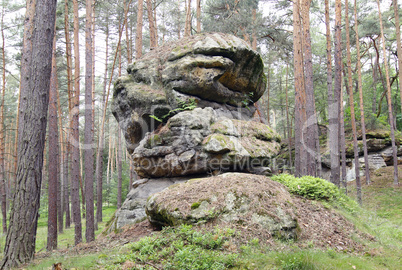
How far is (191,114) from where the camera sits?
7898mm

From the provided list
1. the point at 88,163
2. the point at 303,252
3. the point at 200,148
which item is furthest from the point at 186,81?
the point at 303,252

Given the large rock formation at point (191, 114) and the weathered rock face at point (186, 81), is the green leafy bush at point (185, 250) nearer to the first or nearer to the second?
the large rock formation at point (191, 114)

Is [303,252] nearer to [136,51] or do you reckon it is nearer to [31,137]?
[31,137]

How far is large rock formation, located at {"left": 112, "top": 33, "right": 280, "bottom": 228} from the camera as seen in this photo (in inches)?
296

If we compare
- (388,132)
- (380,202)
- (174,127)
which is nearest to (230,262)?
(174,127)

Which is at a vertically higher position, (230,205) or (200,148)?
(200,148)

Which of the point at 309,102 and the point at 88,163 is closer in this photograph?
the point at 88,163

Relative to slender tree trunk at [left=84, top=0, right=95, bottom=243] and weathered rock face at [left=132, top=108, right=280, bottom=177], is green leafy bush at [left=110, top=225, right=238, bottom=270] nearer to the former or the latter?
weathered rock face at [left=132, top=108, right=280, bottom=177]

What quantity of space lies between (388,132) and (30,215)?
21423 mm

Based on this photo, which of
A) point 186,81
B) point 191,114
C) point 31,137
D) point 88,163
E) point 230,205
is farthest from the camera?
point 88,163

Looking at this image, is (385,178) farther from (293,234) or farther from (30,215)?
(30,215)

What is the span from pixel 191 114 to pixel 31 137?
13.7 feet

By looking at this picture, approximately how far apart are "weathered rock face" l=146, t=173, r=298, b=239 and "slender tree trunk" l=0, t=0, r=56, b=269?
229 centimetres

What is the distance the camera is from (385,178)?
1689cm
